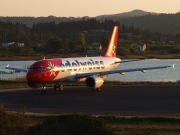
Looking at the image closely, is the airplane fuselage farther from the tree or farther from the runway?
the tree

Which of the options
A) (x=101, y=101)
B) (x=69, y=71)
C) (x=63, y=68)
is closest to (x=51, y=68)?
(x=63, y=68)

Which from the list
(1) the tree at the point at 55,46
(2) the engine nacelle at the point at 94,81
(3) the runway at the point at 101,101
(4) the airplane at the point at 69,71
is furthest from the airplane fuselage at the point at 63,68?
(1) the tree at the point at 55,46

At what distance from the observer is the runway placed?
31.1m

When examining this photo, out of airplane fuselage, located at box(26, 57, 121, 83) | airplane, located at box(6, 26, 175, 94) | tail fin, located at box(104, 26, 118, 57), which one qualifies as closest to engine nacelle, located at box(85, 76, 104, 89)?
airplane, located at box(6, 26, 175, 94)

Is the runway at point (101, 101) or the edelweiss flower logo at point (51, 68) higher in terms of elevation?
the edelweiss flower logo at point (51, 68)

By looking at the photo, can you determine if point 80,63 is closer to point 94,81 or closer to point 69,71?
point 69,71

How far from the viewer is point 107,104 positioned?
3459cm

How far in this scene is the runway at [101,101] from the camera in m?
31.1

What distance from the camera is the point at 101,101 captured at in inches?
1438

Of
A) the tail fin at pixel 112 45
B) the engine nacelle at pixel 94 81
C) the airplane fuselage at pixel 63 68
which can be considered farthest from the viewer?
the tail fin at pixel 112 45

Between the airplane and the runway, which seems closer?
the runway

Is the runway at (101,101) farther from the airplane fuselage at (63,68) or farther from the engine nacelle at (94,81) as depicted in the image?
the airplane fuselage at (63,68)

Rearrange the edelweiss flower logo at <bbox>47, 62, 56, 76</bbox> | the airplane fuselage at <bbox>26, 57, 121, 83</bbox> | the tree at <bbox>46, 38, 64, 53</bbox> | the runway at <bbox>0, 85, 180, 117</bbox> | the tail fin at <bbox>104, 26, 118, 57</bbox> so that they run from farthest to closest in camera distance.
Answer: the tree at <bbox>46, 38, 64, 53</bbox> → the tail fin at <bbox>104, 26, 118, 57</bbox> → the edelweiss flower logo at <bbox>47, 62, 56, 76</bbox> → the airplane fuselage at <bbox>26, 57, 121, 83</bbox> → the runway at <bbox>0, 85, 180, 117</bbox>

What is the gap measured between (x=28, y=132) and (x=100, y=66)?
3366cm
